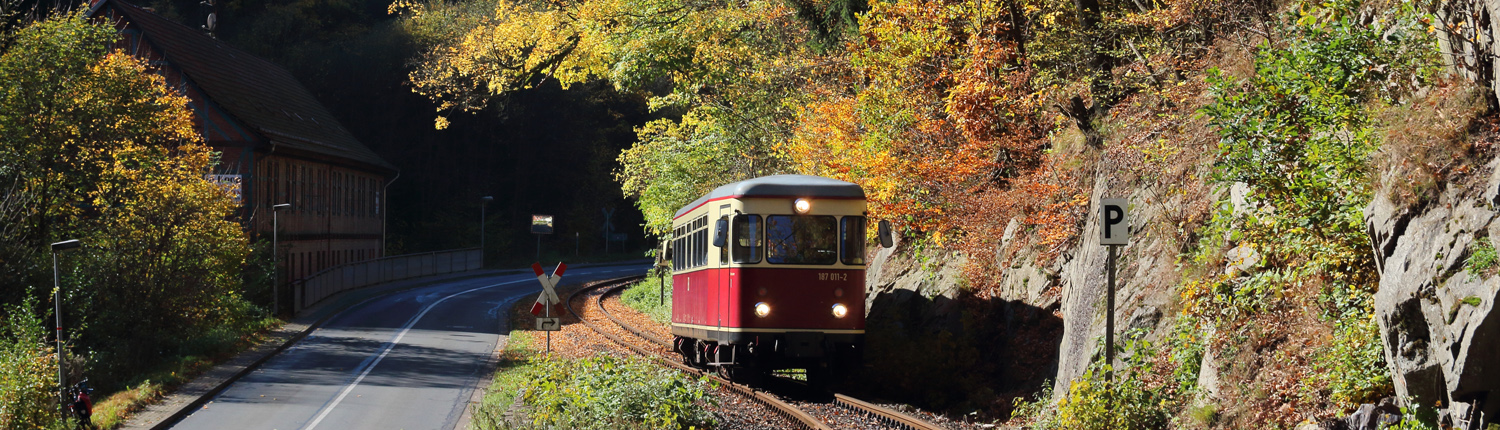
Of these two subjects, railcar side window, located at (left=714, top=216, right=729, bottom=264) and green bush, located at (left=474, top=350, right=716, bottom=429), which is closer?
green bush, located at (left=474, top=350, right=716, bottom=429)

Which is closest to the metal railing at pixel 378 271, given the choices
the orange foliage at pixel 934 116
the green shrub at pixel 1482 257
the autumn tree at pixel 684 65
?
the autumn tree at pixel 684 65

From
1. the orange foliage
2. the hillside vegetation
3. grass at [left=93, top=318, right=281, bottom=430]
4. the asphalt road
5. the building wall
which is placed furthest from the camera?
the building wall

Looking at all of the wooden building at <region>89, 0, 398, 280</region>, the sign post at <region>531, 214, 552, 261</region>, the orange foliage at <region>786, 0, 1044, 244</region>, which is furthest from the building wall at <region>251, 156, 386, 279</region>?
the orange foliage at <region>786, 0, 1044, 244</region>

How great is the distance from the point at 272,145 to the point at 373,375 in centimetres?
1896

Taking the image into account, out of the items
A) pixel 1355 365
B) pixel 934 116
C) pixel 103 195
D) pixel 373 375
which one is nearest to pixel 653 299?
pixel 373 375

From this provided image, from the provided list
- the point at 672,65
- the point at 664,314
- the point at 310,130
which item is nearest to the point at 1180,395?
the point at 672,65

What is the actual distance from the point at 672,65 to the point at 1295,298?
1873cm

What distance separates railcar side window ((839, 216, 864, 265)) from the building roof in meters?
28.5

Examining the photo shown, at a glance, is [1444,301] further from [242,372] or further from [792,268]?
[242,372]

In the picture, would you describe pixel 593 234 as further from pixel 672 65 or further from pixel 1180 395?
pixel 1180 395

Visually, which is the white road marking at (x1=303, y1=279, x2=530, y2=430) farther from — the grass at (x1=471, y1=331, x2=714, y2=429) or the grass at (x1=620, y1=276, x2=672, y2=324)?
the grass at (x1=620, y1=276, x2=672, y2=324)

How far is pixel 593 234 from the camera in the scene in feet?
243

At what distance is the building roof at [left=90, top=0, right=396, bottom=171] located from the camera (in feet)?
128

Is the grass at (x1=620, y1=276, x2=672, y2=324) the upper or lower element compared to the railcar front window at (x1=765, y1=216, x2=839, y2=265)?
lower
